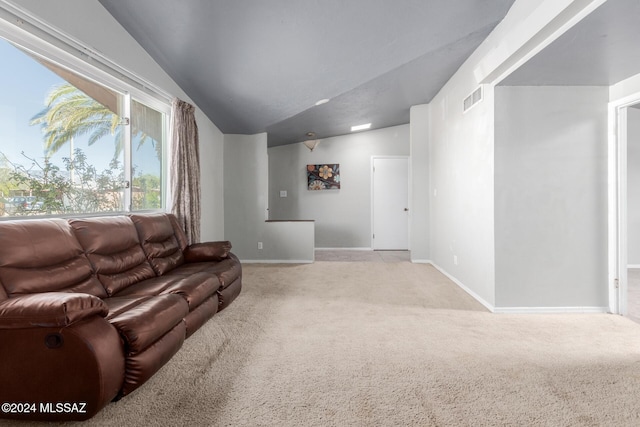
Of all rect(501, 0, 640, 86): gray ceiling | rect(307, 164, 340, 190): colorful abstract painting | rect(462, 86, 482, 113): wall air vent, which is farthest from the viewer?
rect(307, 164, 340, 190): colorful abstract painting

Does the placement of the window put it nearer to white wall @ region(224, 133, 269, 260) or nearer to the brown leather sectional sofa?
the brown leather sectional sofa

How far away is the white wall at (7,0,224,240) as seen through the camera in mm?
2355

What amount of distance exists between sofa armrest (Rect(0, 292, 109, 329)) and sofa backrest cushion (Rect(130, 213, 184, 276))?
4.78ft

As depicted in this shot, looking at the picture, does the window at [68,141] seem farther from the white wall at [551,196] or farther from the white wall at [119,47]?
the white wall at [551,196]

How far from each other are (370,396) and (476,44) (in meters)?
3.37

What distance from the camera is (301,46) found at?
3.19 metres

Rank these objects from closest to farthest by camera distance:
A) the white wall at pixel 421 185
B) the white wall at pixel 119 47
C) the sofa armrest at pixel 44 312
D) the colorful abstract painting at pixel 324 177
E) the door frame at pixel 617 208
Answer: the sofa armrest at pixel 44 312 < the white wall at pixel 119 47 < the door frame at pixel 617 208 < the white wall at pixel 421 185 < the colorful abstract painting at pixel 324 177

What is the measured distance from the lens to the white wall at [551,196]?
9.82 ft

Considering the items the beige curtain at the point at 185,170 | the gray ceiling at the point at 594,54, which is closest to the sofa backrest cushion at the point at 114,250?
the beige curtain at the point at 185,170

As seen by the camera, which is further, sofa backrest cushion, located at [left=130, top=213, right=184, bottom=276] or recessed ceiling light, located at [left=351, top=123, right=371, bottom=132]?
recessed ceiling light, located at [left=351, top=123, right=371, bottom=132]

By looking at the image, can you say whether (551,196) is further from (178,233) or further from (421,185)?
(178,233)

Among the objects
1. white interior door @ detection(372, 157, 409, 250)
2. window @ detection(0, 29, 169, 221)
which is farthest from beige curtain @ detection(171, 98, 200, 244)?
white interior door @ detection(372, 157, 409, 250)

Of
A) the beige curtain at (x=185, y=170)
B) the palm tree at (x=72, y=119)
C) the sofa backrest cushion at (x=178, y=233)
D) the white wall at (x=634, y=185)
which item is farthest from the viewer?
the white wall at (x=634, y=185)

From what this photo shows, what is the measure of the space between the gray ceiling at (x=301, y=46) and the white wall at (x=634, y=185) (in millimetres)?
2889
